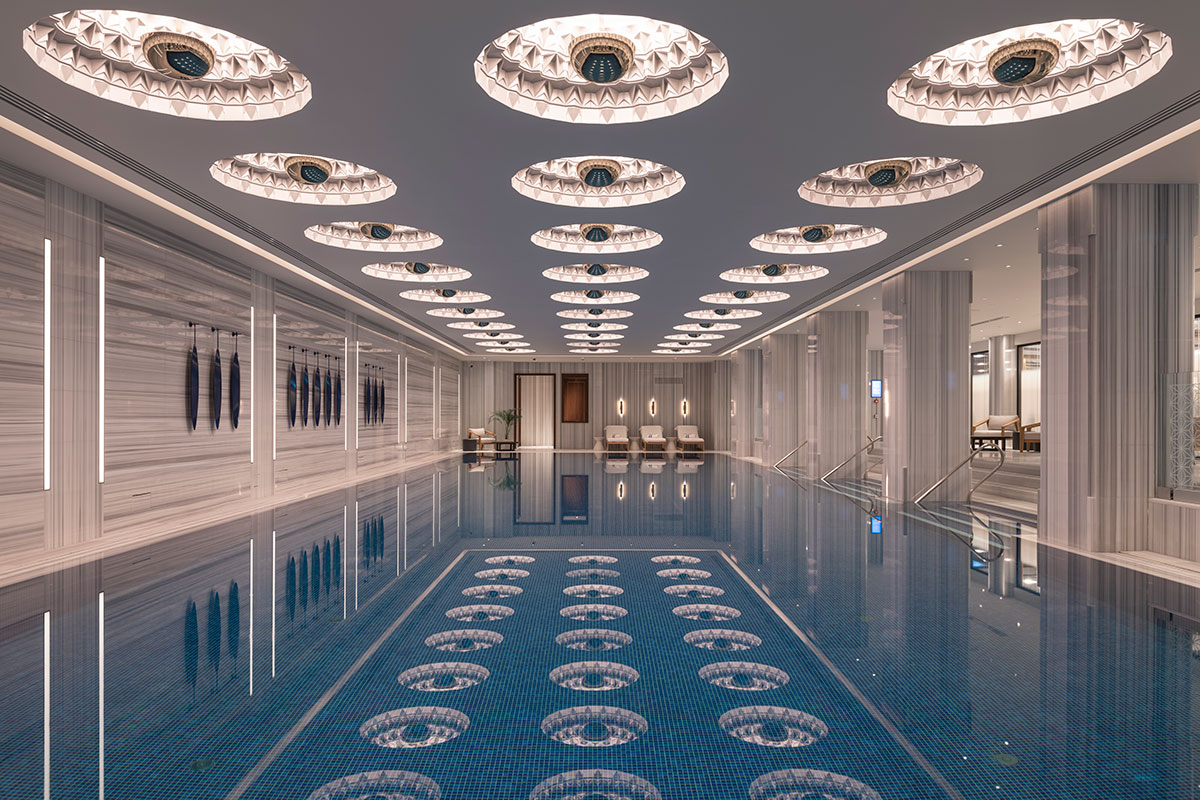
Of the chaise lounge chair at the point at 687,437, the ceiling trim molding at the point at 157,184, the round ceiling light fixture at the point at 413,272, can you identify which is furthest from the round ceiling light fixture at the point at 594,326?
the chaise lounge chair at the point at 687,437

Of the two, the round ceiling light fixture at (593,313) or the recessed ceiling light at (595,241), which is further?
the round ceiling light fixture at (593,313)

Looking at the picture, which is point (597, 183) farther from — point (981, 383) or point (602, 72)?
point (981, 383)

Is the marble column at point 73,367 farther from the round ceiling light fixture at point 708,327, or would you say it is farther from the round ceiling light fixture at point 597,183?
the round ceiling light fixture at point 708,327

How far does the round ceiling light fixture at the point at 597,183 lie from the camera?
780 centimetres

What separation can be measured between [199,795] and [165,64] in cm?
492

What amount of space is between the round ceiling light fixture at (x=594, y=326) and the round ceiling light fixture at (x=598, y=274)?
562cm

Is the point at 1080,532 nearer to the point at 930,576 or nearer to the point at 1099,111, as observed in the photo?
the point at 930,576

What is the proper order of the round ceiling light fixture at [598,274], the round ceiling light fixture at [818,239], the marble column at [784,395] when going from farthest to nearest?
the marble column at [784,395] → the round ceiling light fixture at [598,274] → the round ceiling light fixture at [818,239]

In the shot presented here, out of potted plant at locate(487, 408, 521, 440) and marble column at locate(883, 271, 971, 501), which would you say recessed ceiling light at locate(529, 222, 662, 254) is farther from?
potted plant at locate(487, 408, 521, 440)

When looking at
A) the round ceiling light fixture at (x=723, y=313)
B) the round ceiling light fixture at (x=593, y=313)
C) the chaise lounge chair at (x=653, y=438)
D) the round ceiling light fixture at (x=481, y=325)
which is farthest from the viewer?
the chaise lounge chair at (x=653, y=438)

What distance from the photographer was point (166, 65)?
16.5 ft

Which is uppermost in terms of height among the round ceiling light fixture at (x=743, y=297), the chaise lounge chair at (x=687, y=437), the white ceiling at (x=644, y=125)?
the white ceiling at (x=644, y=125)

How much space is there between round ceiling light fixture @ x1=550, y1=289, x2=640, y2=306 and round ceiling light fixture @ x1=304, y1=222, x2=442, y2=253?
4.45m

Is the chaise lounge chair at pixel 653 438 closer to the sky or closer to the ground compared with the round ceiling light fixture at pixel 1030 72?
closer to the ground
